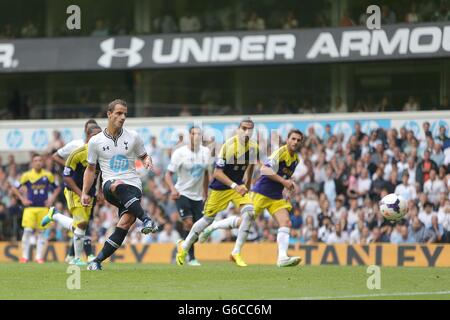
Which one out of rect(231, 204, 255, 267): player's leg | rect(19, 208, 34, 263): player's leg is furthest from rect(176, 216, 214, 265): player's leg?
rect(19, 208, 34, 263): player's leg

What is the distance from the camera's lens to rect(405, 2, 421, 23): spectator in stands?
94.5 feet

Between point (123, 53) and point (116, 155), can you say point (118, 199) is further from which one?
point (123, 53)

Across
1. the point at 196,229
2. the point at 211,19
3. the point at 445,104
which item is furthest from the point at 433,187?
the point at 211,19

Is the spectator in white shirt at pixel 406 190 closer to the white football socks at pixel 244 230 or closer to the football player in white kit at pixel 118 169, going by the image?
the white football socks at pixel 244 230

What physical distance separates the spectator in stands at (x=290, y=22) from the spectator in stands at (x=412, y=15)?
3162 millimetres

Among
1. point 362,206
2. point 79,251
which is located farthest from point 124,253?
point 79,251

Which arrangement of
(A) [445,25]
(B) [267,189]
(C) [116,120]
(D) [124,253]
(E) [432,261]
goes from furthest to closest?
1. (A) [445,25]
2. (D) [124,253]
3. (E) [432,261]
4. (B) [267,189]
5. (C) [116,120]

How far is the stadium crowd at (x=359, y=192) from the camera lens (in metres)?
24.5

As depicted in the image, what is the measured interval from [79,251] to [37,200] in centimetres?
554

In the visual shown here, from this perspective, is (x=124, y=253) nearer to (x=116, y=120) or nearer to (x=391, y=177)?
(x=391, y=177)

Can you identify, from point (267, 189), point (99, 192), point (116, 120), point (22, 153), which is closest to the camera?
point (116, 120)

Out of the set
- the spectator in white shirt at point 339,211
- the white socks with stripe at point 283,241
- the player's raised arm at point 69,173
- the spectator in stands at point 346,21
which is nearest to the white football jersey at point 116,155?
the player's raised arm at point 69,173

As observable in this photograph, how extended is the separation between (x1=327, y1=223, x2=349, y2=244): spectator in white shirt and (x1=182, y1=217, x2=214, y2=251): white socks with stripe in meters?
6.74

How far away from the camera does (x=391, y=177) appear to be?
82.8 feet
